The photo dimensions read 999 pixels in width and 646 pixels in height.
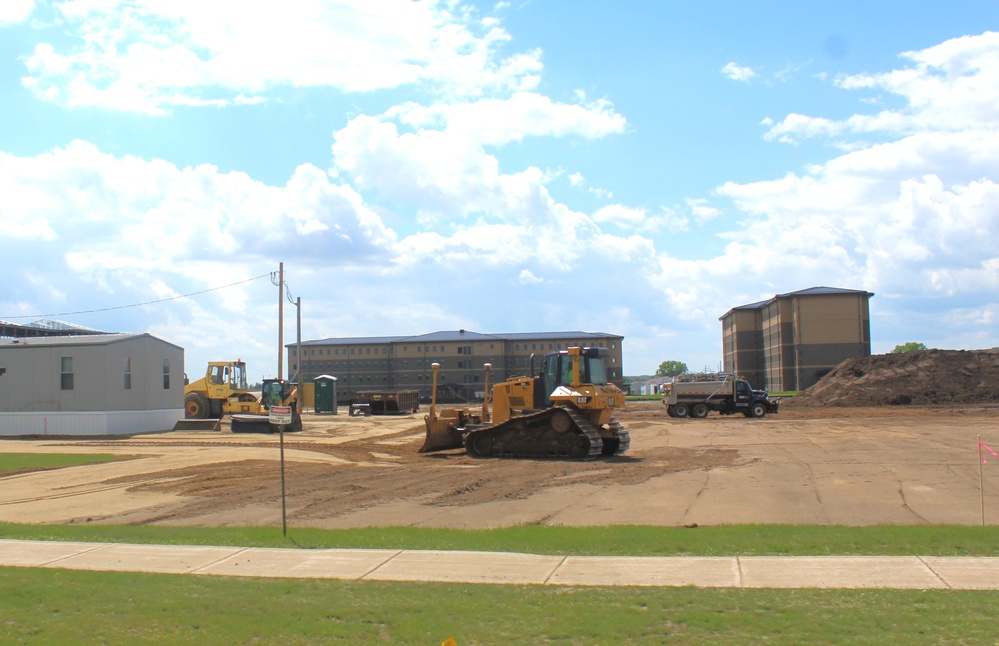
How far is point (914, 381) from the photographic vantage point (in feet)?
230

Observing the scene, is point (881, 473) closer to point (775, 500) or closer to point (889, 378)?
point (775, 500)

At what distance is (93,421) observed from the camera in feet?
137

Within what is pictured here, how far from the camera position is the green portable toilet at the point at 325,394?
67.9 metres

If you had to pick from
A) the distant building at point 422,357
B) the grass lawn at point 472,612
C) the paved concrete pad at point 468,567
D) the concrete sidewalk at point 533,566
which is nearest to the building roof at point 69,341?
the concrete sidewalk at point 533,566

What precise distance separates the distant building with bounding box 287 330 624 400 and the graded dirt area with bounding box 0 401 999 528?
3529 inches

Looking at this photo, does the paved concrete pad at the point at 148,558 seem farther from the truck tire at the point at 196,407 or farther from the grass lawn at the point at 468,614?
the truck tire at the point at 196,407

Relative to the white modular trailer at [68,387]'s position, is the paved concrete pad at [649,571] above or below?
below

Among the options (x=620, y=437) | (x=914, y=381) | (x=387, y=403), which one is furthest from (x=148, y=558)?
(x=914, y=381)

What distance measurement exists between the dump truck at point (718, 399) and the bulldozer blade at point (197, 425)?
27.6 m

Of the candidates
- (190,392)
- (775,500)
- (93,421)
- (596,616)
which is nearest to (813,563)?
(596,616)

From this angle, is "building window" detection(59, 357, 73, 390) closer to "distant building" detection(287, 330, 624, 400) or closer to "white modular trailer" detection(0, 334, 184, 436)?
"white modular trailer" detection(0, 334, 184, 436)

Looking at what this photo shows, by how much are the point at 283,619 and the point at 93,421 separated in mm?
38153

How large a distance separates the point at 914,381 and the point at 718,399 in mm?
23969

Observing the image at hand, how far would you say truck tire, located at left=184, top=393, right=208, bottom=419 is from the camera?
164ft
